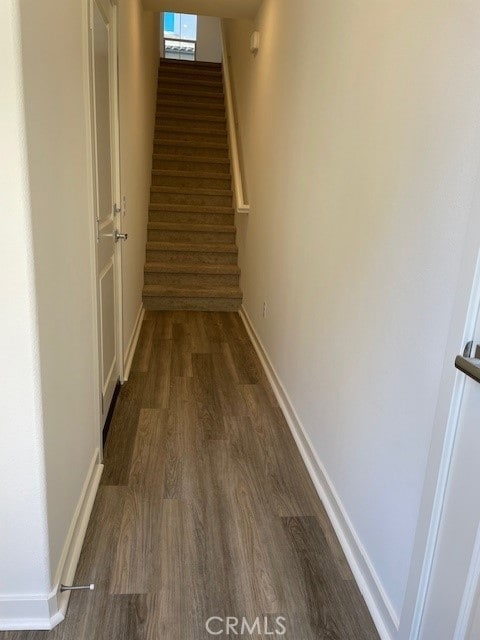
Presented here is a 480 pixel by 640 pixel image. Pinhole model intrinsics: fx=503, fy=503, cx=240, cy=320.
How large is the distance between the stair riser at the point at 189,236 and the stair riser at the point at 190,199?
0.43 m

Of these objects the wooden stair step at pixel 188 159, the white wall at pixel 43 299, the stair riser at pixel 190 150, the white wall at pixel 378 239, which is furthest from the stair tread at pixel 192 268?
the white wall at pixel 43 299

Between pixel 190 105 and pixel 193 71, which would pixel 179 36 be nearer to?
pixel 193 71

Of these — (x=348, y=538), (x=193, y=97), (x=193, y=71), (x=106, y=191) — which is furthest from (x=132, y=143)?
(x=193, y=71)

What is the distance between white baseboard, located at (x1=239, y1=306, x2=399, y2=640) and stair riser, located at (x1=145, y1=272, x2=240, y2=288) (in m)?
2.20

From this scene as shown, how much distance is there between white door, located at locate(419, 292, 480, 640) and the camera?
1008mm

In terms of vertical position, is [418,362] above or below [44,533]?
above

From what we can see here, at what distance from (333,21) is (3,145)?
5.35ft

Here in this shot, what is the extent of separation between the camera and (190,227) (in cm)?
506

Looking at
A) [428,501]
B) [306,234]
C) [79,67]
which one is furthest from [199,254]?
[428,501]

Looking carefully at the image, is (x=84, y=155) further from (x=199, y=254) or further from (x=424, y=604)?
(x=199, y=254)

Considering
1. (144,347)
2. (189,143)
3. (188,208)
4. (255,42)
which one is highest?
(255,42)

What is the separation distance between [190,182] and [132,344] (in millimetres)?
2635

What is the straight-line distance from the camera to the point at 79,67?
63.8 inches

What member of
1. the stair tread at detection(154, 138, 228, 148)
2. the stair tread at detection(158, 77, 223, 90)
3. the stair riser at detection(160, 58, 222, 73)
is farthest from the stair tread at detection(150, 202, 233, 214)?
the stair riser at detection(160, 58, 222, 73)
